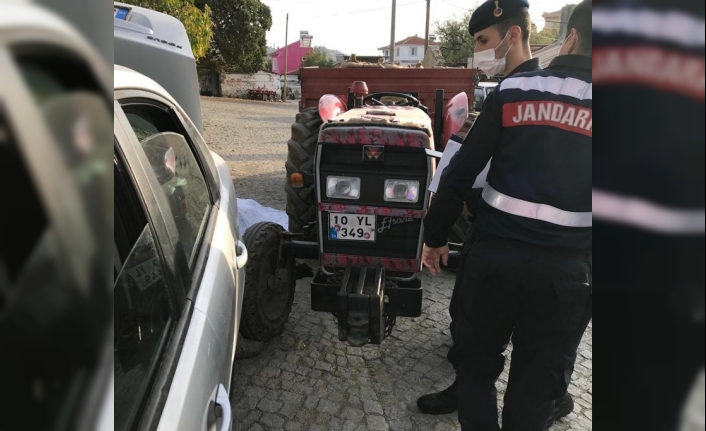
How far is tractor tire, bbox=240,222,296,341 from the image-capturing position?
3.17 meters

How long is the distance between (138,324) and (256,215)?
4.28m

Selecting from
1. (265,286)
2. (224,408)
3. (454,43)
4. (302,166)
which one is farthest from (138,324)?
(454,43)

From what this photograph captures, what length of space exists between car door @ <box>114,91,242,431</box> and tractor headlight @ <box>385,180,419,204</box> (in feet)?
3.19

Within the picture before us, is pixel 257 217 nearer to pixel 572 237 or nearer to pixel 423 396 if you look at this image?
pixel 423 396

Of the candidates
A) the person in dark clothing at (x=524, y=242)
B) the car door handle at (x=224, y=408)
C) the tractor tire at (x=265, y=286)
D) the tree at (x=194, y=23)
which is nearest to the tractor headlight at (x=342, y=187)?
the tractor tire at (x=265, y=286)

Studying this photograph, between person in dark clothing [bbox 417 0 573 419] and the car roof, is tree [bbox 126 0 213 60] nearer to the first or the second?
the car roof

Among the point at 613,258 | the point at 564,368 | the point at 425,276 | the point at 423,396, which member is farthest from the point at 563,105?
the point at 425,276

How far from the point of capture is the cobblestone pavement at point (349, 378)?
2.76 m

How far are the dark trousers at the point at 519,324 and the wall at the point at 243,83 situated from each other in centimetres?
3270

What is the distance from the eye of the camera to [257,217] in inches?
216

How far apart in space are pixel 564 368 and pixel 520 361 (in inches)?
6.7

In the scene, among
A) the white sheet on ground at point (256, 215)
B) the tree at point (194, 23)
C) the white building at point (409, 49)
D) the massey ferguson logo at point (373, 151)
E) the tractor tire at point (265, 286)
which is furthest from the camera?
the white building at point (409, 49)

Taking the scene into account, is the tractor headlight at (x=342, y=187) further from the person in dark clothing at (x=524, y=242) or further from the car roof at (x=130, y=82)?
the car roof at (x=130, y=82)

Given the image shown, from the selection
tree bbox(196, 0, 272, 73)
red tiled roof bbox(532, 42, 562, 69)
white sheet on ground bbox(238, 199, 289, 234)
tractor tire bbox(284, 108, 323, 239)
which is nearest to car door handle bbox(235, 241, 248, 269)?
tractor tire bbox(284, 108, 323, 239)
